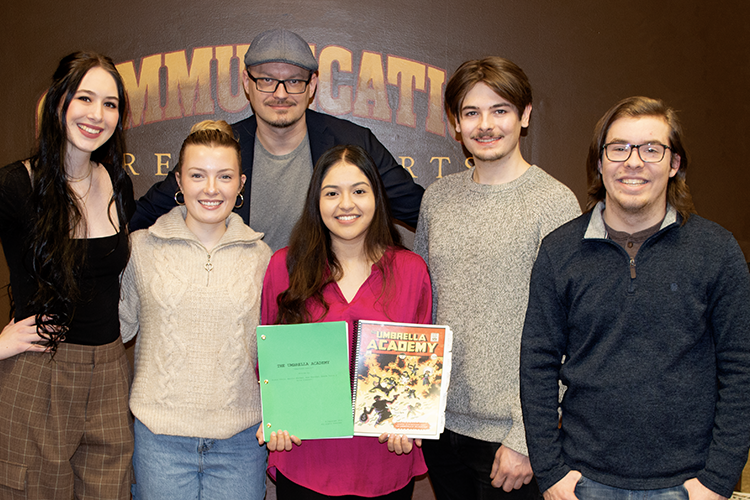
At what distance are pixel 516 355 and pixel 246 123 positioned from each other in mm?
1817

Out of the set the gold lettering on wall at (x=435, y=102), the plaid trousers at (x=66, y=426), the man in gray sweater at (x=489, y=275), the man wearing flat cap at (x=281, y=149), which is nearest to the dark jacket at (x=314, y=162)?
the man wearing flat cap at (x=281, y=149)

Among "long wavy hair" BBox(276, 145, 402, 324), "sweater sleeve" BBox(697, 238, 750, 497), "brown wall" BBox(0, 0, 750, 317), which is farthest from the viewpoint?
"brown wall" BBox(0, 0, 750, 317)

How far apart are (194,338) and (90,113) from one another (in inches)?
38.9

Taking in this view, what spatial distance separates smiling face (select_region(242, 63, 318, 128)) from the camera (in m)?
2.69

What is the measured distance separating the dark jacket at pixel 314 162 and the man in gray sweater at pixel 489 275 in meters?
0.51

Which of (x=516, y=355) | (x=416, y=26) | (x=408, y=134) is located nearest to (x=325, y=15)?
(x=416, y=26)

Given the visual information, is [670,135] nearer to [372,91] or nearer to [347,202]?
[347,202]

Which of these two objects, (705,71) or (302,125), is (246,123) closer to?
(302,125)

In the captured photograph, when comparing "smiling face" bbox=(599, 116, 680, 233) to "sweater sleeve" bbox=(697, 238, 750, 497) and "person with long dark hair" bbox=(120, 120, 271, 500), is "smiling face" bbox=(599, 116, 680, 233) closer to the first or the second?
"sweater sleeve" bbox=(697, 238, 750, 497)

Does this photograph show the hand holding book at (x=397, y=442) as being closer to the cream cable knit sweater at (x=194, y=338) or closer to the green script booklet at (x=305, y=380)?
the green script booklet at (x=305, y=380)

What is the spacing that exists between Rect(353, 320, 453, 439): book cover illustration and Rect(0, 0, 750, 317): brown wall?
1844 mm

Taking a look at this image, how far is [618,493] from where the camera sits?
1.79 m

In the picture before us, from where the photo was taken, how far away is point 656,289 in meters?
1.76

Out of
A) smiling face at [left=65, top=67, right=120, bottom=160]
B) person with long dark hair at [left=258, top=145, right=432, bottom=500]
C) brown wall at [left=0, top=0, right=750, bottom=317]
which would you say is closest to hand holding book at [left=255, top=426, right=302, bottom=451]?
person with long dark hair at [left=258, top=145, right=432, bottom=500]
